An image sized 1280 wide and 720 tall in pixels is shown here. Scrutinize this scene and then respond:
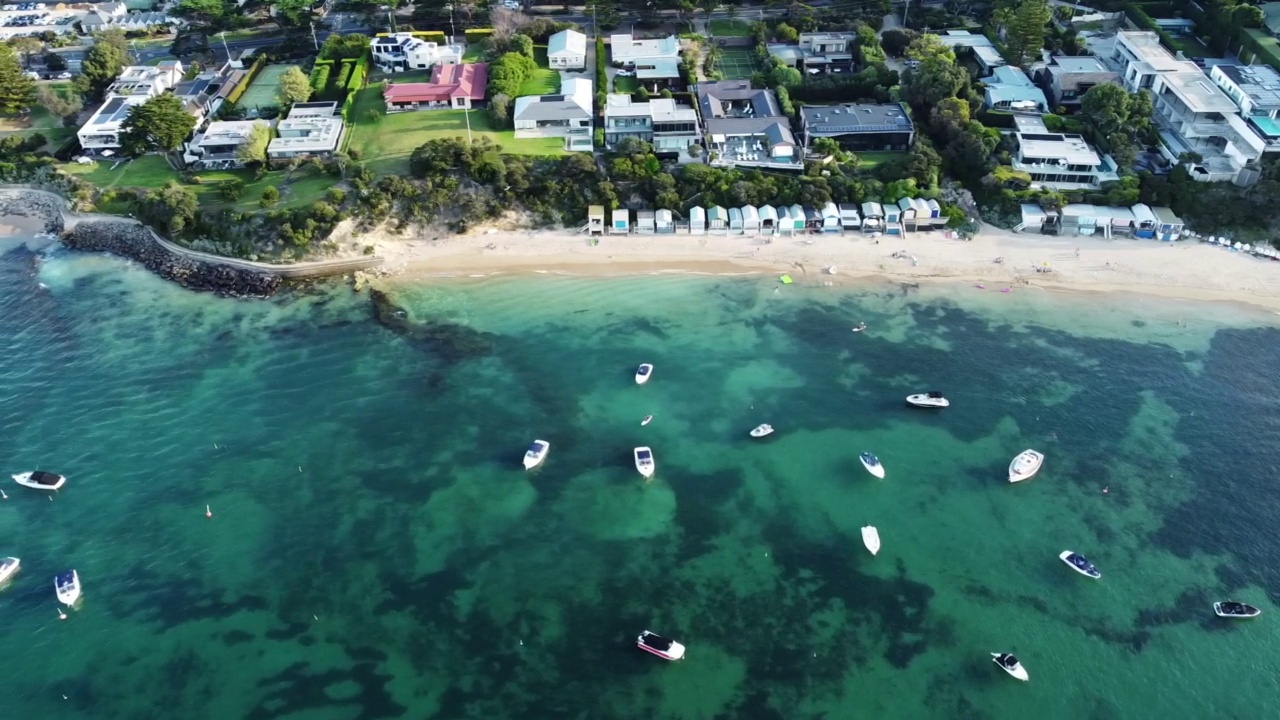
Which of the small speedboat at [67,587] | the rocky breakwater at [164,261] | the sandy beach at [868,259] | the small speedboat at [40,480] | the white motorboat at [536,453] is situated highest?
the rocky breakwater at [164,261]

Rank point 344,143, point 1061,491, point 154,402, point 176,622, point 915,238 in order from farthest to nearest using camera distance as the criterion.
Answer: point 344,143, point 915,238, point 154,402, point 1061,491, point 176,622

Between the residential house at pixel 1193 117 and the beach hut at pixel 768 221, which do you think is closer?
the beach hut at pixel 768 221

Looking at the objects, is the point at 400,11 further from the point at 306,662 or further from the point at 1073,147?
the point at 306,662

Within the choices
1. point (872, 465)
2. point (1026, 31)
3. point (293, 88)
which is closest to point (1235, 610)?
point (872, 465)

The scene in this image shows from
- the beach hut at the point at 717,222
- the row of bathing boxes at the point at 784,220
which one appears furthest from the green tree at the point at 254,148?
the beach hut at the point at 717,222

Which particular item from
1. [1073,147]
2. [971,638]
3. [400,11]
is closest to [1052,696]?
[971,638]

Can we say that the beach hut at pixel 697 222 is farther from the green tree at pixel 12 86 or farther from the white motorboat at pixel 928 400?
the green tree at pixel 12 86
